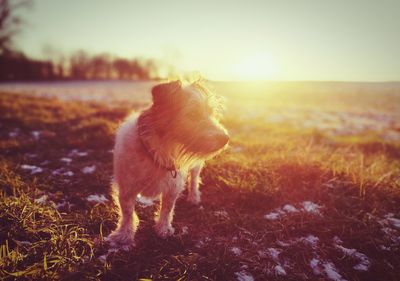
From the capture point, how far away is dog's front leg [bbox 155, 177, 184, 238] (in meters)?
4.42

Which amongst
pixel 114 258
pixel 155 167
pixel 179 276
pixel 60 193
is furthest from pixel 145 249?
pixel 60 193

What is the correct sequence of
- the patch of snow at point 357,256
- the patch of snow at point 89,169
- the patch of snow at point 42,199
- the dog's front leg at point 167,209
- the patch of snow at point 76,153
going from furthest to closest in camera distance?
the patch of snow at point 76,153
the patch of snow at point 89,169
the patch of snow at point 42,199
the dog's front leg at point 167,209
the patch of snow at point 357,256

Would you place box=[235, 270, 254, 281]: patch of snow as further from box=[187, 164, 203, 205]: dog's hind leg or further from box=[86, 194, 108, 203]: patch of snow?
box=[86, 194, 108, 203]: patch of snow

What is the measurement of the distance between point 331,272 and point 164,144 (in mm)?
2553

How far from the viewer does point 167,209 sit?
180 inches

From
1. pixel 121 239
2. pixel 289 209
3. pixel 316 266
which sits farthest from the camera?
pixel 289 209

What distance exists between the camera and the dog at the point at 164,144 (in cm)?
379

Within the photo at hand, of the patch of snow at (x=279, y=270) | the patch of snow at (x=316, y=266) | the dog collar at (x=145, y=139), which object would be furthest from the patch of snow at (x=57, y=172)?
the patch of snow at (x=316, y=266)

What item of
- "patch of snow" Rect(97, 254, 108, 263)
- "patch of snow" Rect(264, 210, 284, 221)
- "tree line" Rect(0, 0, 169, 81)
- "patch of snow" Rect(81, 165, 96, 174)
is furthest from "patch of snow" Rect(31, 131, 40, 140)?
"tree line" Rect(0, 0, 169, 81)

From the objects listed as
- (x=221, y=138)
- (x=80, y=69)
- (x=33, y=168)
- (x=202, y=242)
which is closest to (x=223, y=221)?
(x=202, y=242)

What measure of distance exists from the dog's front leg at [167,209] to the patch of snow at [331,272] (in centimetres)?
204

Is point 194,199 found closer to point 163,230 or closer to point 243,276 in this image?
point 163,230

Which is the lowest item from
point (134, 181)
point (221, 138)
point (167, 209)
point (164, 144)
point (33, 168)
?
point (33, 168)

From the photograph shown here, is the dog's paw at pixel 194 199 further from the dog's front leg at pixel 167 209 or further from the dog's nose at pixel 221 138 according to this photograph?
the dog's nose at pixel 221 138
